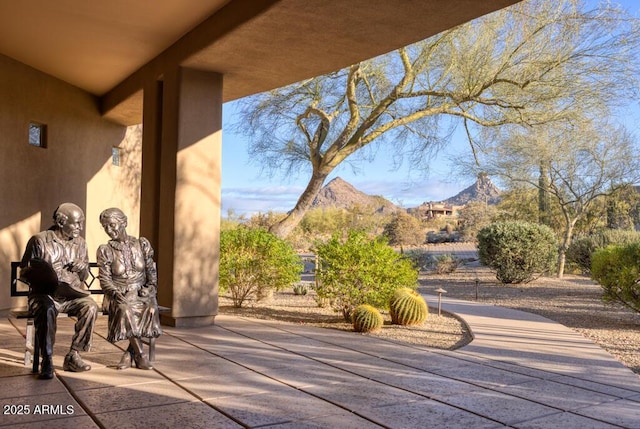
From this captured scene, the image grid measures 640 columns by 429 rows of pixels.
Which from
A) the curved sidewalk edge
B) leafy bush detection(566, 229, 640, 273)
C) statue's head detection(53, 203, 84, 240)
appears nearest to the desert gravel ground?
the curved sidewalk edge

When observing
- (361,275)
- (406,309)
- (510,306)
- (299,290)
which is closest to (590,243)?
(510,306)

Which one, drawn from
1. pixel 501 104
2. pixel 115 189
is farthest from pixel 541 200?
pixel 115 189

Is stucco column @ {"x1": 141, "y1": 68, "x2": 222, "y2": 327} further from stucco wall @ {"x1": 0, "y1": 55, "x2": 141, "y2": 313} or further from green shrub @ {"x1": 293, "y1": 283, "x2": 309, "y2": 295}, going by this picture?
Result: green shrub @ {"x1": 293, "y1": 283, "x2": 309, "y2": 295}

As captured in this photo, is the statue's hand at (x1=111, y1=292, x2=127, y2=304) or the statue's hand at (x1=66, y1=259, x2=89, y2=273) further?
the statue's hand at (x1=66, y1=259, x2=89, y2=273)

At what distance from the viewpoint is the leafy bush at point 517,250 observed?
15.1 meters

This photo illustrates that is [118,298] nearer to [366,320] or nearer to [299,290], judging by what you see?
[366,320]

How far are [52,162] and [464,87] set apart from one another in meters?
8.10

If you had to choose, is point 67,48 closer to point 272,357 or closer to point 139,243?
point 139,243

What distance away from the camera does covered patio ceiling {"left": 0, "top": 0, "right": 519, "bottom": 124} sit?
5367mm

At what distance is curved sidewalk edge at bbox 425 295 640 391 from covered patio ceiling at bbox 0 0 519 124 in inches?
134

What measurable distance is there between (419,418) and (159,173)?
539 cm

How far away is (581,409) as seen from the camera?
4.05 meters

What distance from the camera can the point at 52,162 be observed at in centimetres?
916

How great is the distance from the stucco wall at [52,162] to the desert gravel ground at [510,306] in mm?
3016
